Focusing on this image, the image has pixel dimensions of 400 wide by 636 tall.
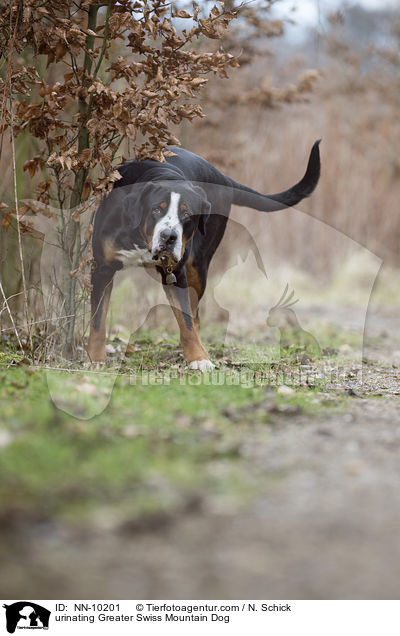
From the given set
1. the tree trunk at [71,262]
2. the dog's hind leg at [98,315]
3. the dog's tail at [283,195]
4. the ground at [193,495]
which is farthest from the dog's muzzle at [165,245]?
the dog's tail at [283,195]

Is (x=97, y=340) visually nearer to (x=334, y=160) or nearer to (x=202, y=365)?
(x=202, y=365)

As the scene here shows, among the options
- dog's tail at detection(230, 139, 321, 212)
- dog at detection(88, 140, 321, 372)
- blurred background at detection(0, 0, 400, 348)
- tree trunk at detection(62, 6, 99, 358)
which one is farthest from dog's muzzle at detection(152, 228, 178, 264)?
blurred background at detection(0, 0, 400, 348)

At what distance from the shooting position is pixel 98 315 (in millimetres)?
4598

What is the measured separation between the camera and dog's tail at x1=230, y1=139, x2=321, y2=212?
17.5ft

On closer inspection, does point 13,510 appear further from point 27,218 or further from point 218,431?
point 27,218

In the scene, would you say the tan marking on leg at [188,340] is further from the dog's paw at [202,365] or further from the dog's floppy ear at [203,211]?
the dog's floppy ear at [203,211]

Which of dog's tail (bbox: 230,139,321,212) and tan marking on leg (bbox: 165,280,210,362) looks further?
dog's tail (bbox: 230,139,321,212)

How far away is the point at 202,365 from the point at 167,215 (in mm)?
1030

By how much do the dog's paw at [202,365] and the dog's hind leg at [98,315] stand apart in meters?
0.60

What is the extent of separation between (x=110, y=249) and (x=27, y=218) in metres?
0.57

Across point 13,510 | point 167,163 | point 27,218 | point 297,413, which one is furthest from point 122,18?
point 13,510

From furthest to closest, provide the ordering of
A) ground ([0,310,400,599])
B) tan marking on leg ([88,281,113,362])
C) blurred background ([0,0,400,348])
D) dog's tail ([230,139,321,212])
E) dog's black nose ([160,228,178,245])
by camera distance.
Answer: blurred background ([0,0,400,348]) → dog's tail ([230,139,321,212]) → tan marking on leg ([88,281,113,362]) → dog's black nose ([160,228,178,245]) → ground ([0,310,400,599])
